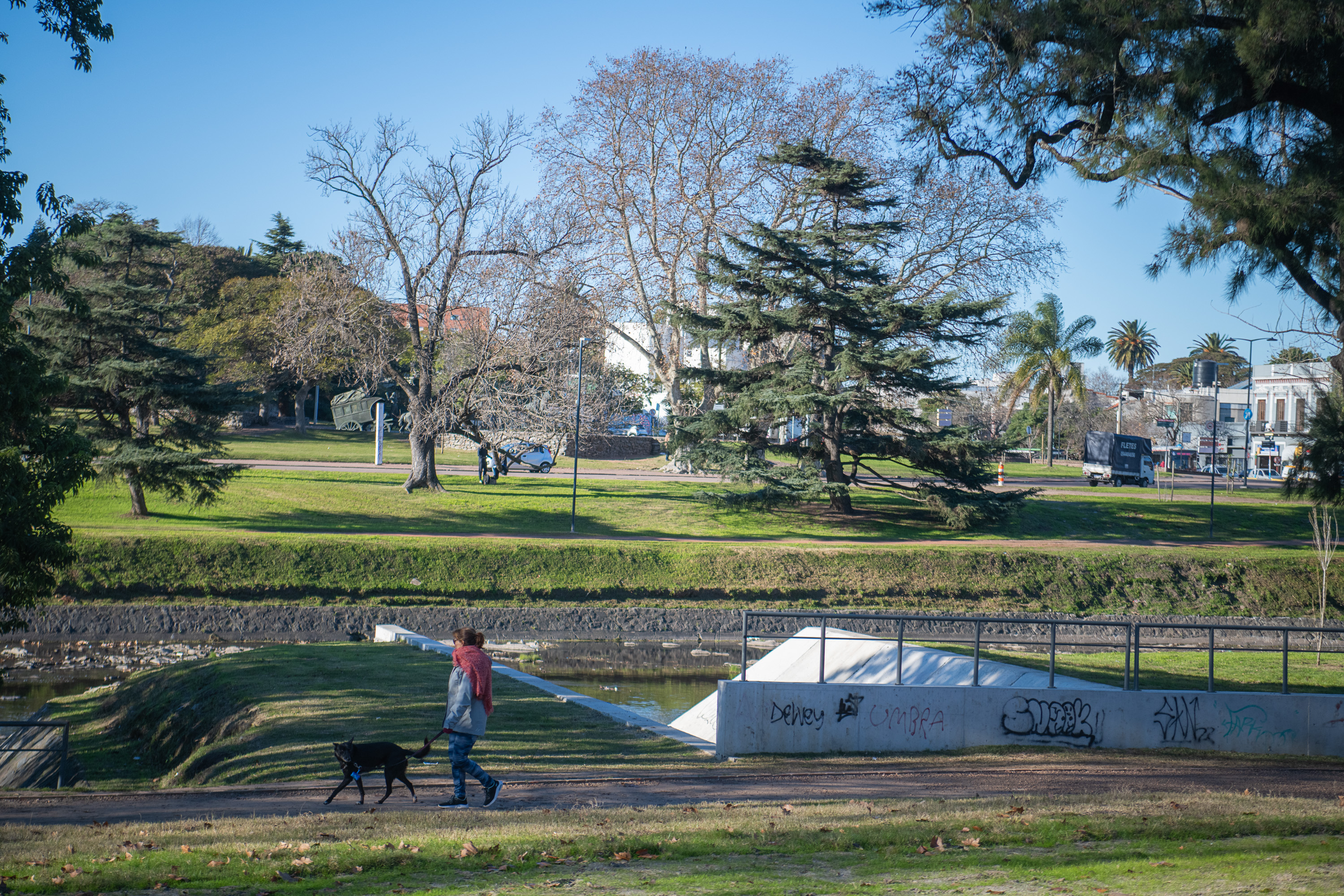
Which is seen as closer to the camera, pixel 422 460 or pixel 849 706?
pixel 849 706

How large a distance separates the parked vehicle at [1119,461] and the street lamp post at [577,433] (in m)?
32.5

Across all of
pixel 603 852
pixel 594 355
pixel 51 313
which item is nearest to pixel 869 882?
pixel 603 852

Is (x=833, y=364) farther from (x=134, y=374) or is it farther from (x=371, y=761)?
(x=371, y=761)

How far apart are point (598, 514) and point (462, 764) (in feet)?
86.3

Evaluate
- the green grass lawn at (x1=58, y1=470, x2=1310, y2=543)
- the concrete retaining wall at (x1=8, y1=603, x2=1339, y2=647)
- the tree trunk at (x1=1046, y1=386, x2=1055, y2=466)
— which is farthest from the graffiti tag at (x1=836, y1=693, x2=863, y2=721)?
the tree trunk at (x1=1046, y1=386, x2=1055, y2=466)

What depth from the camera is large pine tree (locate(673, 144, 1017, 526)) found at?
34.8 metres

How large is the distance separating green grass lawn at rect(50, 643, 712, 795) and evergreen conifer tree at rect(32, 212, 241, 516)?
1089cm

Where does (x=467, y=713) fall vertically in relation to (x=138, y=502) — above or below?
below

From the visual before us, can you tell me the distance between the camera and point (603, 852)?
6812 millimetres

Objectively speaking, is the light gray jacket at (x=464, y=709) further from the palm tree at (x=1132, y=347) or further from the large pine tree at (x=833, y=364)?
the palm tree at (x=1132, y=347)

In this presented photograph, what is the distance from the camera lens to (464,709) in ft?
28.8

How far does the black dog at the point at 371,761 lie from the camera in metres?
8.44

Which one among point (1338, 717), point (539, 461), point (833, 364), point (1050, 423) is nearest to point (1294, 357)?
point (1338, 717)

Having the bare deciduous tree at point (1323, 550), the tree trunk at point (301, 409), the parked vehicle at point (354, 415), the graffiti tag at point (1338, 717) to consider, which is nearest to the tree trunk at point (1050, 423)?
the bare deciduous tree at point (1323, 550)
